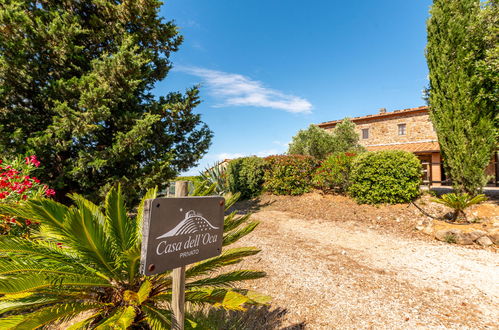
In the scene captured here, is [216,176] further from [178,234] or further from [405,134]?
[405,134]

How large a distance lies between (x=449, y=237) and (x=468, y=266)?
1654 mm

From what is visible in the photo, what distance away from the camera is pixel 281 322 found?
2730 mm

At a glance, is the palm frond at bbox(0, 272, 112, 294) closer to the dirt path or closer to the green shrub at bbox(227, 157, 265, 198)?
the dirt path

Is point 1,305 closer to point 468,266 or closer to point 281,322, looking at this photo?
point 281,322

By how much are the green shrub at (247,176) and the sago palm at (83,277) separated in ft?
32.7

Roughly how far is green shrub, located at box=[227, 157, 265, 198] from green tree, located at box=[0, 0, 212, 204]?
15.3 ft

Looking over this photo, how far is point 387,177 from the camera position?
834 cm

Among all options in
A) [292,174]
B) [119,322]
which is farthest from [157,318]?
[292,174]

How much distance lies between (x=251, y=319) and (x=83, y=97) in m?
7.11

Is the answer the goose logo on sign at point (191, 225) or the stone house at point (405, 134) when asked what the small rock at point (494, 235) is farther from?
the stone house at point (405, 134)

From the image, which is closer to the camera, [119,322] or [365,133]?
[119,322]

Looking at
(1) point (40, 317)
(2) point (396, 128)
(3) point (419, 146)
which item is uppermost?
(2) point (396, 128)

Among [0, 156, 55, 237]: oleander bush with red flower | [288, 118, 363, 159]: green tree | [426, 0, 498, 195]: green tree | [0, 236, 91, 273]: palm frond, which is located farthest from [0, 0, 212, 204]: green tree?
[288, 118, 363, 159]: green tree

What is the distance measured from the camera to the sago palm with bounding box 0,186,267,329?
1.52 metres
